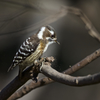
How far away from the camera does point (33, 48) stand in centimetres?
291

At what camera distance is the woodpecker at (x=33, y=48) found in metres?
2.81

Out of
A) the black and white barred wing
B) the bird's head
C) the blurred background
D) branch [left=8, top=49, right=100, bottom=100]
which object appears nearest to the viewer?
branch [left=8, top=49, right=100, bottom=100]

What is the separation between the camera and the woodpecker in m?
2.81

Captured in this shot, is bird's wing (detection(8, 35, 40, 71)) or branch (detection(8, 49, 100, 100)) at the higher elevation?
bird's wing (detection(8, 35, 40, 71))

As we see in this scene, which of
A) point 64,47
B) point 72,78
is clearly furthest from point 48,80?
point 64,47

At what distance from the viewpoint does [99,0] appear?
6.56 metres

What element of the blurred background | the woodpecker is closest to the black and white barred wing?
the woodpecker

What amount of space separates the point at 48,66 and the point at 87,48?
404 cm

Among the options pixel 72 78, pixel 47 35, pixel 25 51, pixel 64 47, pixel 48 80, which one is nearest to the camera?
pixel 72 78

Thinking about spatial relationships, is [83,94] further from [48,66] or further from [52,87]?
[48,66]

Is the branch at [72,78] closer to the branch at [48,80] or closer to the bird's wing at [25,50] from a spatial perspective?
the branch at [48,80]

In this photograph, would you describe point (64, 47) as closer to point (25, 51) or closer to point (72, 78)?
point (25, 51)

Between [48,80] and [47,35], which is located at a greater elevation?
[47,35]

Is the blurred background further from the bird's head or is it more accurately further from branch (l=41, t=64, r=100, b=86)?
branch (l=41, t=64, r=100, b=86)
